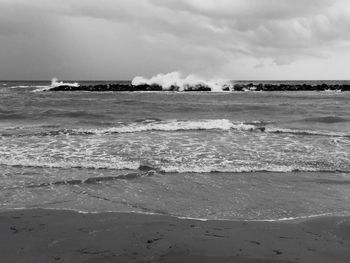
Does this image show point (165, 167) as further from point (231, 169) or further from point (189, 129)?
point (189, 129)

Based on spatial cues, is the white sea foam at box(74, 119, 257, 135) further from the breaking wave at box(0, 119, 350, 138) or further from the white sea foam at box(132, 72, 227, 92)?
the white sea foam at box(132, 72, 227, 92)

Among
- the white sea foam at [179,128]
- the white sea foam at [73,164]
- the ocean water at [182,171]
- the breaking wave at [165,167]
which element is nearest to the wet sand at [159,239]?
the ocean water at [182,171]

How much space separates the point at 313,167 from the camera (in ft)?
32.5

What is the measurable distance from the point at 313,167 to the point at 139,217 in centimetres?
532

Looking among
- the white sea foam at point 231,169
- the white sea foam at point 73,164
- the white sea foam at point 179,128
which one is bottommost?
the white sea foam at point 231,169

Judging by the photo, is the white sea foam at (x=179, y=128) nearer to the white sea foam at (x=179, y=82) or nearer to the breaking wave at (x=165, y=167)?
the breaking wave at (x=165, y=167)

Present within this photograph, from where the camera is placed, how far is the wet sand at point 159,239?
4.69m

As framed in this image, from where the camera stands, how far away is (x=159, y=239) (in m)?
5.23

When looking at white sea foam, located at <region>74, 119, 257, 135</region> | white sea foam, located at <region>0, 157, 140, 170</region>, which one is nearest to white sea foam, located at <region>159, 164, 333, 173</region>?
white sea foam, located at <region>0, 157, 140, 170</region>

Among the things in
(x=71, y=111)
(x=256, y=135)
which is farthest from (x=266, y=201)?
(x=71, y=111)

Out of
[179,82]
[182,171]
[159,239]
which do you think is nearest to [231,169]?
[182,171]

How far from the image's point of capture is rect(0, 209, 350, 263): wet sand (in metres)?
4.69

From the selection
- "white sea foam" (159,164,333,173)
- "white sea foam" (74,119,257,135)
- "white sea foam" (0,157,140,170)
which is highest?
"white sea foam" (74,119,257,135)

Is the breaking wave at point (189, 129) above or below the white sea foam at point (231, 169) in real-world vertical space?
above
